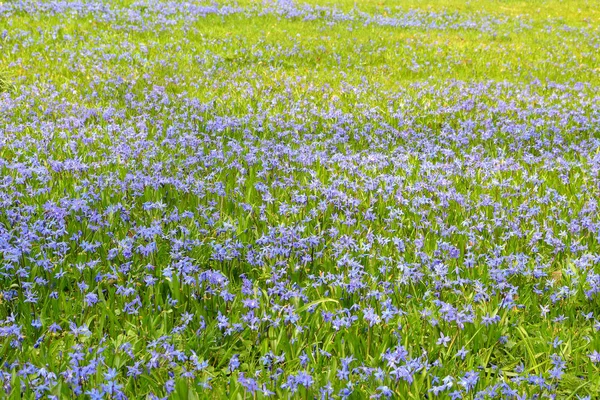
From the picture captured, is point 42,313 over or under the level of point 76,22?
under

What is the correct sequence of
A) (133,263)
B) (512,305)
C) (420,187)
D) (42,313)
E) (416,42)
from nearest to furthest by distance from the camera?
(42,313) → (512,305) → (133,263) → (420,187) → (416,42)

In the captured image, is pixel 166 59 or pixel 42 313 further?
pixel 166 59

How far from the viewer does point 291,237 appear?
4234 millimetres

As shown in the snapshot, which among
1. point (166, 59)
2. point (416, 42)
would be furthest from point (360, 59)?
point (166, 59)

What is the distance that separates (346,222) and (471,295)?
1.25 meters

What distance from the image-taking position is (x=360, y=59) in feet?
43.1

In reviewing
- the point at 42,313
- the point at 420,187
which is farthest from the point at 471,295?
the point at 42,313

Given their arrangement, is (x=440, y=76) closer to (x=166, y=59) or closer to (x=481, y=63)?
(x=481, y=63)

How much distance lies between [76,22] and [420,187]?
11753 mm

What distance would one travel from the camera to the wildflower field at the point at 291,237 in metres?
2.99

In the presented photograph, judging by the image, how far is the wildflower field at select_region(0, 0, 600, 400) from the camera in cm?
299

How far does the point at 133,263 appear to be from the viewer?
3.99 metres

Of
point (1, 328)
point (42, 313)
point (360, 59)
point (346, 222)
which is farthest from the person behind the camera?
point (360, 59)

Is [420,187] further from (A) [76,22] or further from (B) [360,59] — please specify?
(A) [76,22]
